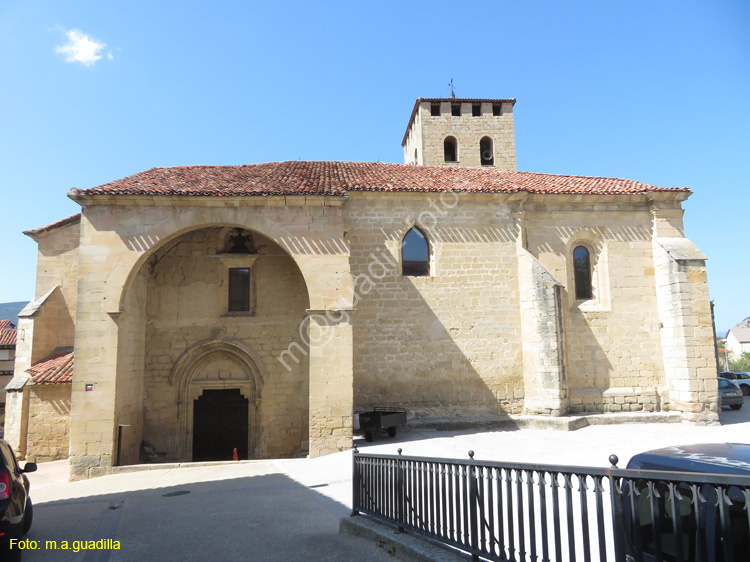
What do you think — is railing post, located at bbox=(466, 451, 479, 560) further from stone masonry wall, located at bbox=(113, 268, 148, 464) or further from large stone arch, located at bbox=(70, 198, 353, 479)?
stone masonry wall, located at bbox=(113, 268, 148, 464)

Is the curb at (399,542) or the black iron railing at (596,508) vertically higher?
the black iron railing at (596,508)

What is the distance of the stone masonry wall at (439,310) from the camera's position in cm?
1381

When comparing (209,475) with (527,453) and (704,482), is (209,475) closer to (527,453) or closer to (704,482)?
(527,453)

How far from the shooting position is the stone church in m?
13.3

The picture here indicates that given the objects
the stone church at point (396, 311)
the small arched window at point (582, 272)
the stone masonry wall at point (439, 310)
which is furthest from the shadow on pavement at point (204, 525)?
the small arched window at point (582, 272)

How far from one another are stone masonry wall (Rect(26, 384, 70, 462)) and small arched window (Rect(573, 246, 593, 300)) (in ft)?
52.8

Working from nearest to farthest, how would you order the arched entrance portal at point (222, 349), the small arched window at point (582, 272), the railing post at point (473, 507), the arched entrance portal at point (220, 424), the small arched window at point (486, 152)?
the railing post at point (473, 507) < the arched entrance portal at point (222, 349) < the arched entrance portal at point (220, 424) < the small arched window at point (582, 272) < the small arched window at point (486, 152)

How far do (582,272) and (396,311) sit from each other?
6372 mm

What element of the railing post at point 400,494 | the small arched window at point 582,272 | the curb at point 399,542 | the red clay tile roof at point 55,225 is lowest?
the curb at point 399,542

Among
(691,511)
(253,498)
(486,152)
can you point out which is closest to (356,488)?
(253,498)

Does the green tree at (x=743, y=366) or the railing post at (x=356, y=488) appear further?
the green tree at (x=743, y=366)

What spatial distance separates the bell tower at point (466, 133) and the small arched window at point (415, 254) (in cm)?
882

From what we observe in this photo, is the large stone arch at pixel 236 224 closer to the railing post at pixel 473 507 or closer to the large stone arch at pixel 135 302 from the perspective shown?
the large stone arch at pixel 135 302

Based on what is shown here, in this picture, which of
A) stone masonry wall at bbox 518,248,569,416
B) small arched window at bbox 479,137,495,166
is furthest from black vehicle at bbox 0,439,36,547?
small arched window at bbox 479,137,495,166
